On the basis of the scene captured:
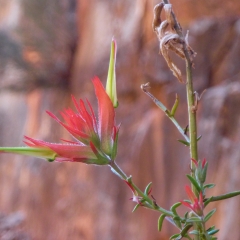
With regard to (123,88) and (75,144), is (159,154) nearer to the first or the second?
(123,88)

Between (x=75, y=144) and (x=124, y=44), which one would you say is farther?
(x=124, y=44)

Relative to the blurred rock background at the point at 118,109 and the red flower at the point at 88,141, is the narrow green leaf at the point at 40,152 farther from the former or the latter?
the blurred rock background at the point at 118,109

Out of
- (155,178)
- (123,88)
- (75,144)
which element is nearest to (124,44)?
(123,88)

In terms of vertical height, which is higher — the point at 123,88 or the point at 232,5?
the point at 232,5

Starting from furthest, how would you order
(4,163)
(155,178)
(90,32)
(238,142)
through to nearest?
1. (4,163)
2. (90,32)
3. (155,178)
4. (238,142)

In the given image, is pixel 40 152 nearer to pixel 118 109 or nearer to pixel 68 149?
pixel 68 149

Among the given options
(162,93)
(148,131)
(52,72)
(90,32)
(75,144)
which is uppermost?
(90,32)

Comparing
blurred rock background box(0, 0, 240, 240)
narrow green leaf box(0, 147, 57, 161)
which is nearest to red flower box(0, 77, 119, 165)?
narrow green leaf box(0, 147, 57, 161)

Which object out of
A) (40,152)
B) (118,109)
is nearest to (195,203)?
(40,152)
